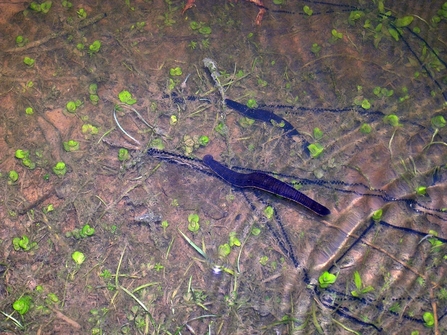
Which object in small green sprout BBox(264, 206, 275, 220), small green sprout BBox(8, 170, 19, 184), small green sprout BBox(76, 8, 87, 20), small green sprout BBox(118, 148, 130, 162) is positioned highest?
small green sprout BBox(76, 8, 87, 20)

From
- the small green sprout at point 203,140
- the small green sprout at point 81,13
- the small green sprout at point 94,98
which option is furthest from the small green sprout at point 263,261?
the small green sprout at point 81,13

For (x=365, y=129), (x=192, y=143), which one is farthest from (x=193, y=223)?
(x=365, y=129)

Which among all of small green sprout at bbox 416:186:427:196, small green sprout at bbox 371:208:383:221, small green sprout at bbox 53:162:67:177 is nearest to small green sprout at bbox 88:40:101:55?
small green sprout at bbox 53:162:67:177

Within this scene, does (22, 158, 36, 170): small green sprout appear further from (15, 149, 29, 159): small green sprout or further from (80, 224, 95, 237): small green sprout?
(80, 224, 95, 237): small green sprout

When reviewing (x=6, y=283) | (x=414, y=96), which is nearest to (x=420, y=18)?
(x=414, y=96)

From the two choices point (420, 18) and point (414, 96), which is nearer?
point (414, 96)

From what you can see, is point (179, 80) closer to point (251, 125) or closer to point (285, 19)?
point (251, 125)

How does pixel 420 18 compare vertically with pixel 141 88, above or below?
above
